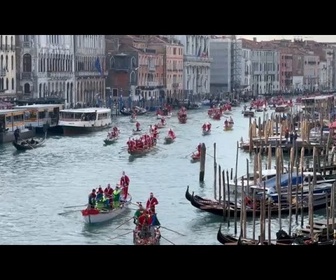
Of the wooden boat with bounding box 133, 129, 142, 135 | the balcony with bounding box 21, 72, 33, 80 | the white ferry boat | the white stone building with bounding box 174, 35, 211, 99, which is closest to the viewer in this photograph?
the wooden boat with bounding box 133, 129, 142, 135

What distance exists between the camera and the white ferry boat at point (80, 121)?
→ 36.6ft

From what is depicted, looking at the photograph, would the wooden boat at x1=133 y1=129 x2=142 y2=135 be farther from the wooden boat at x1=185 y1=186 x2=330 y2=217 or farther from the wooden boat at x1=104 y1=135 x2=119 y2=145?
the wooden boat at x1=185 y1=186 x2=330 y2=217

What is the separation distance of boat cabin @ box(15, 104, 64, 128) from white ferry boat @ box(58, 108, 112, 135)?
0.14m

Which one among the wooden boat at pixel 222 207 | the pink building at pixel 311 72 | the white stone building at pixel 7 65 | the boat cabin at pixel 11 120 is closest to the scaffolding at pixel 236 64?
the pink building at pixel 311 72

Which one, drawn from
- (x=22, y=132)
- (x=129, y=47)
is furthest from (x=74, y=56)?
(x=22, y=132)

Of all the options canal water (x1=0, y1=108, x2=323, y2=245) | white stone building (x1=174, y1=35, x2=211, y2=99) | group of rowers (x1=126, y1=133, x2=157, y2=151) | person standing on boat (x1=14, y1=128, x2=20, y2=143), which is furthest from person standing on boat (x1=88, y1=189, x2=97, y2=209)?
white stone building (x1=174, y1=35, x2=211, y2=99)

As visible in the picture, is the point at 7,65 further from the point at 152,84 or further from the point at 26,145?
the point at 152,84

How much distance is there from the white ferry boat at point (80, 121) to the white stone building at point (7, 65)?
6.21 feet

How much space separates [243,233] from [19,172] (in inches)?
127

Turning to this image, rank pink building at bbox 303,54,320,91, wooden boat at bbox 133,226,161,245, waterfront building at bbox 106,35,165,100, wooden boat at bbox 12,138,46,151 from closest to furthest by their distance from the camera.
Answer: wooden boat at bbox 133,226,161,245, wooden boat at bbox 12,138,46,151, waterfront building at bbox 106,35,165,100, pink building at bbox 303,54,320,91

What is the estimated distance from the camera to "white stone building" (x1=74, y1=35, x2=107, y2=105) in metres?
16.3

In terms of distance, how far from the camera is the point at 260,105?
17.6 m

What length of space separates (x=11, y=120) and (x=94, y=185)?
351cm
